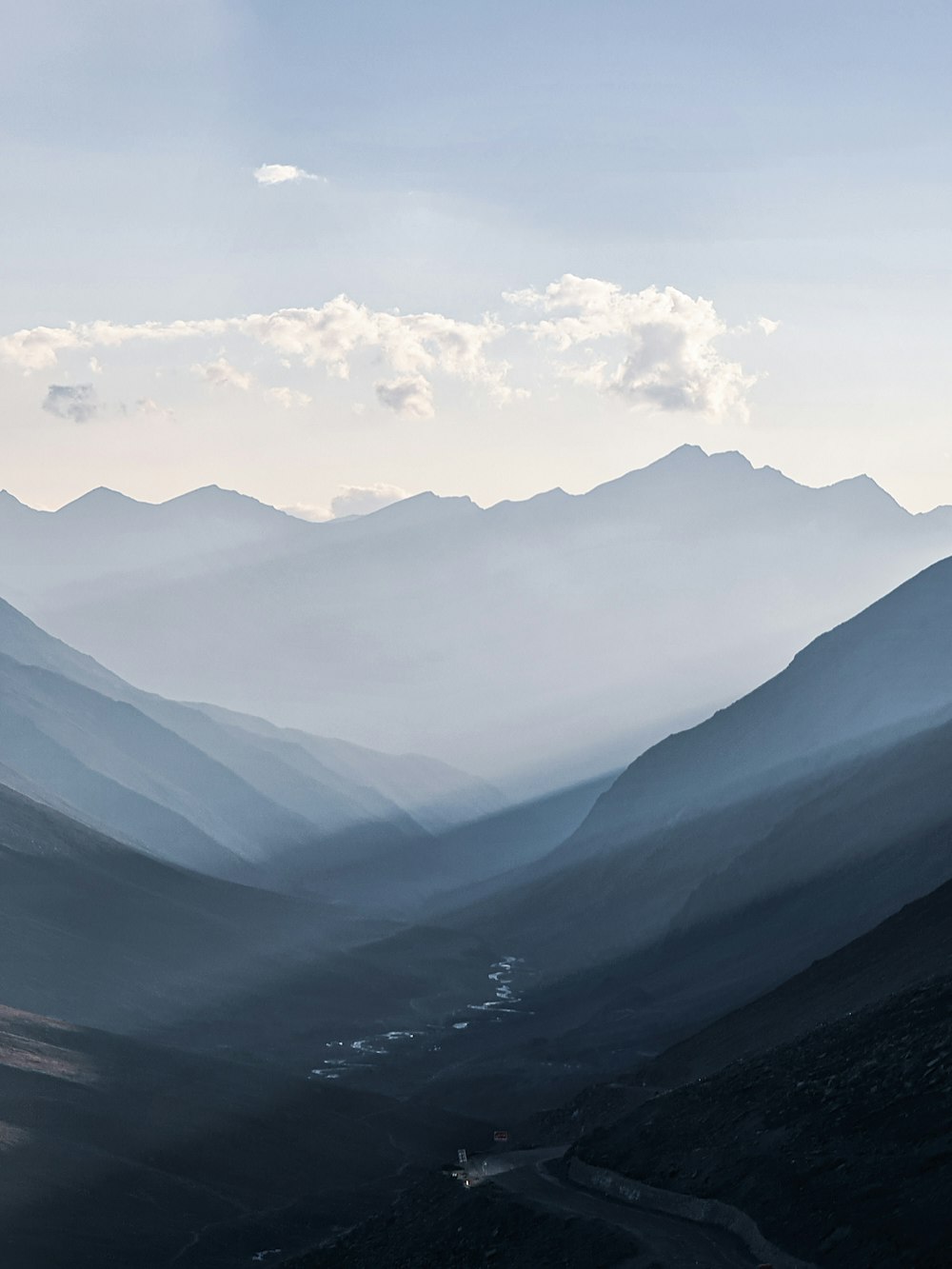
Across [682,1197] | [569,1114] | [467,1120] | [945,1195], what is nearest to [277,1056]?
[467,1120]

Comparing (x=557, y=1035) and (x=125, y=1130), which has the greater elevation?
(x=125, y=1130)

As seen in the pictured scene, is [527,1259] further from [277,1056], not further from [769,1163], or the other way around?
[277,1056]

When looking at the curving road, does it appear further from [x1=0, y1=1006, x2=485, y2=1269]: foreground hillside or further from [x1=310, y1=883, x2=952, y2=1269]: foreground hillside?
[x1=0, y1=1006, x2=485, y2=1269]: foreground hillside

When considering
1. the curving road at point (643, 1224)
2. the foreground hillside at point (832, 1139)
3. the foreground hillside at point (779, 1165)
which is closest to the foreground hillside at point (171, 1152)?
the foreground hillside at point (779, 1165)

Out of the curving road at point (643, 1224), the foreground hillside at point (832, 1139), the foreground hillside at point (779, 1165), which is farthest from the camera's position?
the curving road at point (643, 1224)

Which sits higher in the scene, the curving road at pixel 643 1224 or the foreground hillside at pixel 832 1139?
the foreground hillside at pixel 832 1139

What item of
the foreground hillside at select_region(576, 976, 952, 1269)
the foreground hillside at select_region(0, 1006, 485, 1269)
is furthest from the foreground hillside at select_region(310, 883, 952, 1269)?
the foreground hillside at select_region(0, 1006, 485, 1269)

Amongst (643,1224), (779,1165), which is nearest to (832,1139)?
(779,1165)

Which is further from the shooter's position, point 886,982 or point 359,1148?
point 359,1148

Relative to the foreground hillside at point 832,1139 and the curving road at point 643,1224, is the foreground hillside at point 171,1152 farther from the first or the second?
the foreground hillside at point 832,1139
